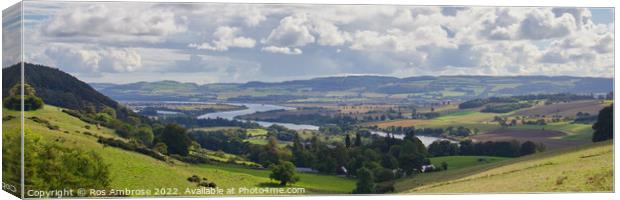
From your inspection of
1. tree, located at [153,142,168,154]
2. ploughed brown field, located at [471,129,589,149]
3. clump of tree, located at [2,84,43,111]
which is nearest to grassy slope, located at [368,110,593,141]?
ploughed brown field, located at [471,129,589,149]

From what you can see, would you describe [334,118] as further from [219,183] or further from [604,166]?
[604,166]

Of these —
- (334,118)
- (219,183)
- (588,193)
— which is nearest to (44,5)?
(219,183)

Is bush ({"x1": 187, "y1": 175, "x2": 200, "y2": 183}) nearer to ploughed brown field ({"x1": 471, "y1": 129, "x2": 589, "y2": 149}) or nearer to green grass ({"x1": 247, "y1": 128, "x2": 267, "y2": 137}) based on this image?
green grass ({"x1": 247, "y1": 128, "x2": 267, "y2": 137})

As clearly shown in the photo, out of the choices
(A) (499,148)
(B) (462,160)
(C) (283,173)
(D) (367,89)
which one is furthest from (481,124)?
(C) (283,173)

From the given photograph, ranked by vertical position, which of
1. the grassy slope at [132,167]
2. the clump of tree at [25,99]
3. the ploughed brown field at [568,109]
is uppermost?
the clump of tree at [25,99]

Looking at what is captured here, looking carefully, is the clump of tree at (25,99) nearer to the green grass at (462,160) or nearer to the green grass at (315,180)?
the green grass at (315,180)

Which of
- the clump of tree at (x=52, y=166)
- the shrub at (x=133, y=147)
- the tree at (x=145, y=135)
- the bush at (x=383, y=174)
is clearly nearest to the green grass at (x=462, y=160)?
the bush at (x=383, y=174)
